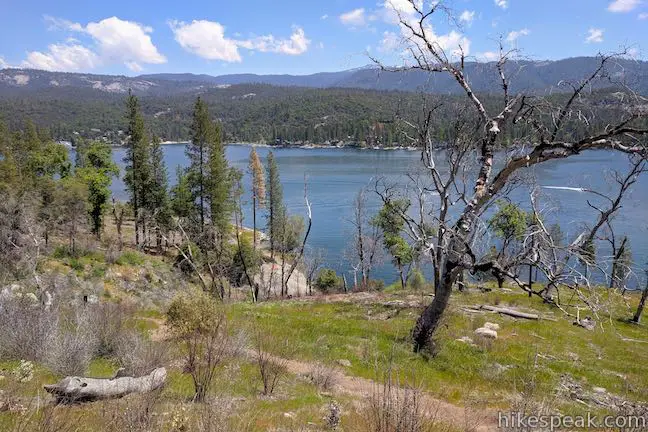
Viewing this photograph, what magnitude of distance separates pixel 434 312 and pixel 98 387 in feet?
23.6

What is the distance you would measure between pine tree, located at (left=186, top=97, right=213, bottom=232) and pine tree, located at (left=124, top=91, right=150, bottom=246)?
4.32 meters

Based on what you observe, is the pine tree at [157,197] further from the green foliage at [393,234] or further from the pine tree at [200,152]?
the green foliage at [393,234]

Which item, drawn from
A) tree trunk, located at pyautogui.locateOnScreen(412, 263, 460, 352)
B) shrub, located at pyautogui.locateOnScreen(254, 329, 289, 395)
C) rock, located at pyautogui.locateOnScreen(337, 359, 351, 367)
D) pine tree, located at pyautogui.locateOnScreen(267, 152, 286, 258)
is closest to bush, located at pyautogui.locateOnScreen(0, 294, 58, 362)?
shrub, located at pyautogui.locateOnScreen(254, 329, 289, 395)

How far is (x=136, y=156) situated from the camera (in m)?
41.9

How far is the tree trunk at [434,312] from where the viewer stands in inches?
384

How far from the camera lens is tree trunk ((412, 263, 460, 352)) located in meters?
9.74

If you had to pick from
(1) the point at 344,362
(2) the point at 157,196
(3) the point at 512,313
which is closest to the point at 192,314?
(1) the point at 344,362

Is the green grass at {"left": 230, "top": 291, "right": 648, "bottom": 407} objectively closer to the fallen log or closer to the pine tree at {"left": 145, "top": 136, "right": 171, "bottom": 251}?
the fallen log

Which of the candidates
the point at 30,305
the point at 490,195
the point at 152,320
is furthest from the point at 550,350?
the point at 30,305

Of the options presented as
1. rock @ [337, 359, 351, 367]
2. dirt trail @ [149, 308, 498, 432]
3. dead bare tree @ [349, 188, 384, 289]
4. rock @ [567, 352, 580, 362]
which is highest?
dirt trail @ [149, 308, 498, 432]

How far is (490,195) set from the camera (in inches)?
357

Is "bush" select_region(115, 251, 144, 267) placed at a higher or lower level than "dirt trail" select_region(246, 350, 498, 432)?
lower

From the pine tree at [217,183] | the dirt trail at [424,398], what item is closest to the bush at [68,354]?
the dirt trail at [424,398]

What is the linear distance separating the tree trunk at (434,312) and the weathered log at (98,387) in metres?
5.93
